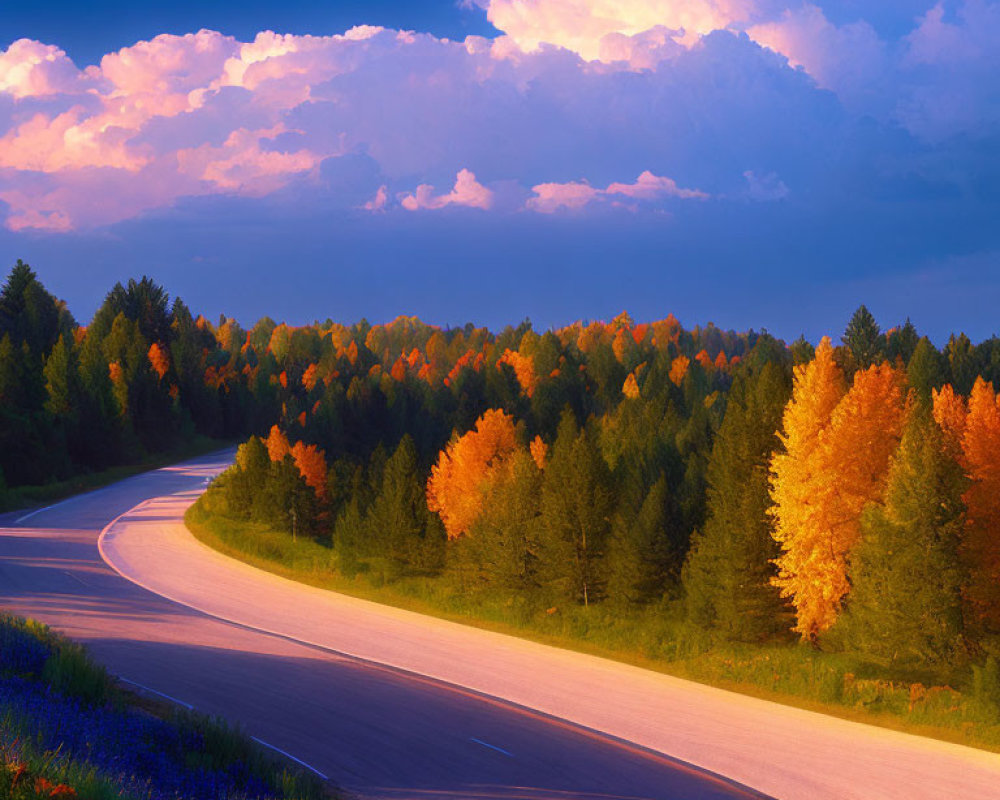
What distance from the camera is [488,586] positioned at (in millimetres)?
48438

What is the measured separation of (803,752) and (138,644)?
925 inches

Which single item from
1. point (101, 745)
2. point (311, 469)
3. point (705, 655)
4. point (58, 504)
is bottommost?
point (58, 504)

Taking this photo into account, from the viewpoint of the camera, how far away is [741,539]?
39.8m

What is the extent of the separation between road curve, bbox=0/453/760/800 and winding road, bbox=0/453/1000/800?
0.28ft

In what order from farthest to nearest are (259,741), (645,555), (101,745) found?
(645,555)
(259,741)
(101,745)

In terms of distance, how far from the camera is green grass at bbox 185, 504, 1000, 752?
32.3 metres

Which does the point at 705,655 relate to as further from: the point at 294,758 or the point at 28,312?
the point at 28,312

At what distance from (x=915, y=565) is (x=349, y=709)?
62.7ft

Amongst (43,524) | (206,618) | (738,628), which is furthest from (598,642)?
(43,524)

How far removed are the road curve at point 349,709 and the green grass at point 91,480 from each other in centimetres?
3060

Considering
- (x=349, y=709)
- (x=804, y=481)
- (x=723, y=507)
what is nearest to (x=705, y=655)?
(x=723, y=507)

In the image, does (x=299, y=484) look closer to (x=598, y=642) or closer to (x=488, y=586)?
(x=488, y=586)

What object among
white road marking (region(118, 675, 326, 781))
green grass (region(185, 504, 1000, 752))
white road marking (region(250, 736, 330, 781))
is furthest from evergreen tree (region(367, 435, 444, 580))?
white road marking (region(250, 736, 330, 781))

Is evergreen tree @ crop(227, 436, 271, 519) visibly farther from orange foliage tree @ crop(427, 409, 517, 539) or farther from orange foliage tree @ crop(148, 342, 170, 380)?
orange foliage tree @ crop(148, 342, 170, 380)
